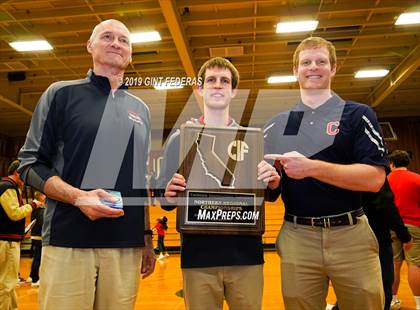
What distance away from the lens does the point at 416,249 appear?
5012 mm

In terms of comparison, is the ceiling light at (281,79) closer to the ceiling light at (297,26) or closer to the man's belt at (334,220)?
the ceiling light at (297,26)

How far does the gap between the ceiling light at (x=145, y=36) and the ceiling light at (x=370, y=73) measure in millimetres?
6527

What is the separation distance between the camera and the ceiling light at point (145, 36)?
29.7 ft

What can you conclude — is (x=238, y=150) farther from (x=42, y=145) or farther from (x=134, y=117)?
(x=42, y=145)

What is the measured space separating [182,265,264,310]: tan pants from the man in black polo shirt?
0.18 meters

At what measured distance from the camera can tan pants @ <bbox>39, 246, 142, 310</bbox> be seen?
195 cm

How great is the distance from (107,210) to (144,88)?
39.2 ft

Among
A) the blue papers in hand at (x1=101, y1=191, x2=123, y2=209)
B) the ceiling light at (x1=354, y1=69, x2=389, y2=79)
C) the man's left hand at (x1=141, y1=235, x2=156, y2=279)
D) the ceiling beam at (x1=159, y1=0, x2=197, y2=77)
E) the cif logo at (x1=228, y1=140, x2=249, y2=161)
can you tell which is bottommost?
the man's left hand at (x1=141, y1=235, x2=156, y2=279)

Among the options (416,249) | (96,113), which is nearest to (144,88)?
(416,249)

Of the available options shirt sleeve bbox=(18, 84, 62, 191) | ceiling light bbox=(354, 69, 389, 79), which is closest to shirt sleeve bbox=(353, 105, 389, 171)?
shirt sleeve bbox=(18, 84, 62, 191)

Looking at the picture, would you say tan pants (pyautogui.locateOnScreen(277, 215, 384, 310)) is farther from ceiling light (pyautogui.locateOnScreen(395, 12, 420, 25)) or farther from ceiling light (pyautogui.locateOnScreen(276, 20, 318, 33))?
ceiling light (pyautogui.locateOnScreen(395, 12, 420, 25))

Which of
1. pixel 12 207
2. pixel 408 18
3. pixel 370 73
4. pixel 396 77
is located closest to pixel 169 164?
pixel 12 207

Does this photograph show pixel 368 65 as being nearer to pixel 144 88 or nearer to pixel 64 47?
pixel 144 88

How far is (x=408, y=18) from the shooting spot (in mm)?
8680
